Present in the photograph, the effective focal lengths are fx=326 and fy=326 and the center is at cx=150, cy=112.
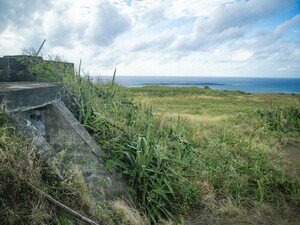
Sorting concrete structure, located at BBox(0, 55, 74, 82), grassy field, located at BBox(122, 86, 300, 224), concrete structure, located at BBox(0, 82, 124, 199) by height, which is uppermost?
concrete structure, located at BBox(0, 55, 74, 82)

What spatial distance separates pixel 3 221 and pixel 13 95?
1.47 metres

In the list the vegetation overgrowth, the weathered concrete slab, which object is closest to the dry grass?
the vegetation overgrowth

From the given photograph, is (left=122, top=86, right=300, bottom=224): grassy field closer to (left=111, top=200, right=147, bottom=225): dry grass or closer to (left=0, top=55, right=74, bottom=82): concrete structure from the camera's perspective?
(left=111, top=200, right=147, bottom=225): dry grass

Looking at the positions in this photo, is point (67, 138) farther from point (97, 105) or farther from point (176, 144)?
point (176, 144)

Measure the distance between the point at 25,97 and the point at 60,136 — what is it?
768 millimetres

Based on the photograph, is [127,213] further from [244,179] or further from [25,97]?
[244,179]

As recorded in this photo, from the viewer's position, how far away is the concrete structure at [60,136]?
4.06 metres

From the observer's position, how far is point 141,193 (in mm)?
5004

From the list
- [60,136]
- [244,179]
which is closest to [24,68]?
[60,136]

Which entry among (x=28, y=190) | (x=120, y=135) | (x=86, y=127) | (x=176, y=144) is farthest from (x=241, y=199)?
(x=28, y=190)

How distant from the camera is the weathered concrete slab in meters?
3.82

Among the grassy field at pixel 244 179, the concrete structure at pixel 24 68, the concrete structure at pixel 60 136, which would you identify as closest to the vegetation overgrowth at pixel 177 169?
the grassy field at pixel 244 179

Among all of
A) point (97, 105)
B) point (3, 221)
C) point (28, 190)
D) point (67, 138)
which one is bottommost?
point (3, 221)

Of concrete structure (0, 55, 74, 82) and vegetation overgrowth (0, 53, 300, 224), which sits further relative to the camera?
concrete structure (0, 55, 74, 82)
